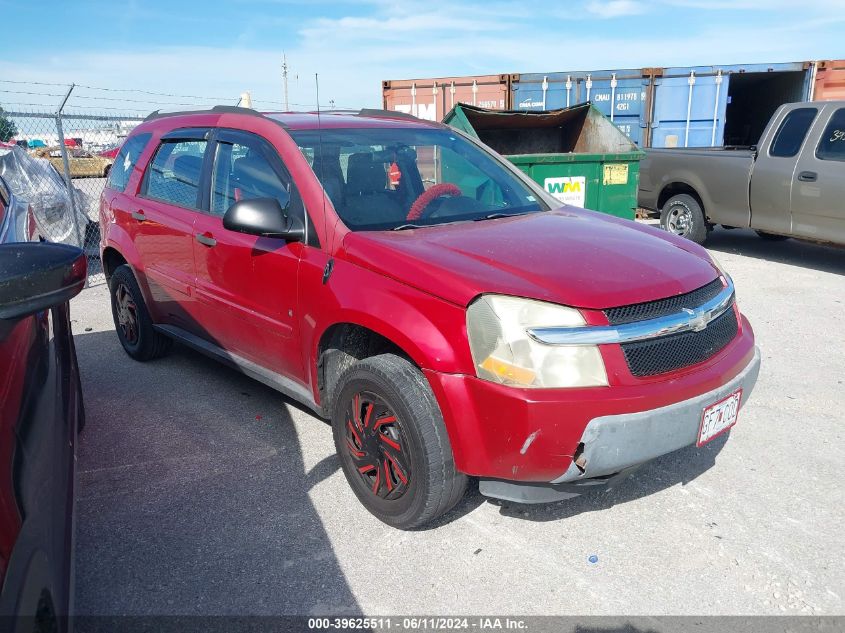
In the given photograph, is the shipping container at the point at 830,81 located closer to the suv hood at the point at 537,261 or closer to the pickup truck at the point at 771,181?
the pickup truck at the point at 771,181

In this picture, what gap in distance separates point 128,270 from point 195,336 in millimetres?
1017

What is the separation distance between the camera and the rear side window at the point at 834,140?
23.8 feet

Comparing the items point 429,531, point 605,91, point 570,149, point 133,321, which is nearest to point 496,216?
point 429,531

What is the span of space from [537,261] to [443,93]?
1077 centimetres

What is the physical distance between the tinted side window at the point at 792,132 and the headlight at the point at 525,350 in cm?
668

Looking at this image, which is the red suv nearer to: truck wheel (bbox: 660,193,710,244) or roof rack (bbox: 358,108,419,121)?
roof rack (bbox: 358,108,419,121)

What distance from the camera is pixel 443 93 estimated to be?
12.7 meters

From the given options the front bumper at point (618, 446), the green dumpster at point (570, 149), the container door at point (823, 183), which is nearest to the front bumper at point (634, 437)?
the front bumper at point (618, 446)

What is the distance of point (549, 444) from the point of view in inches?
94.0

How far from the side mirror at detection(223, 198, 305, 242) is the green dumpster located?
4097mm

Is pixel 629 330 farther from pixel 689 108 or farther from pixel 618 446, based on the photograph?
pixel 689 108

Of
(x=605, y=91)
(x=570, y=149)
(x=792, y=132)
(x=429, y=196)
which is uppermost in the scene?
(x=605, y=91)

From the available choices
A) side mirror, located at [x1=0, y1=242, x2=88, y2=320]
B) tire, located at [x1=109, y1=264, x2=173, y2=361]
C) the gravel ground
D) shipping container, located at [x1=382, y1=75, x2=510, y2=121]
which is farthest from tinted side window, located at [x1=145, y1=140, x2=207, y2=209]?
shipping container, located at [x1=382, y1=75, x2=510, y2=121]

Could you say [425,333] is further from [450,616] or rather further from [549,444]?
[450,616]
